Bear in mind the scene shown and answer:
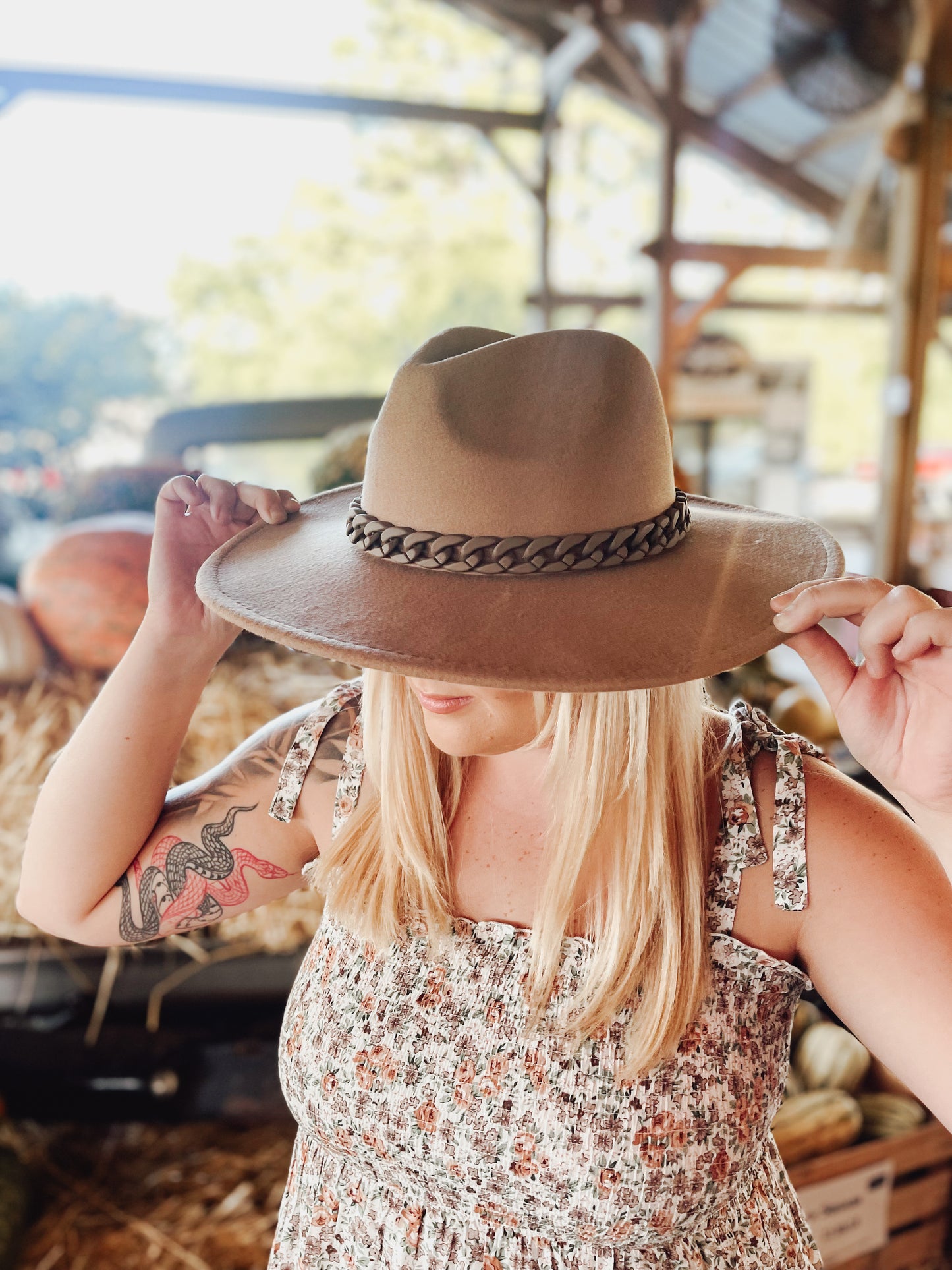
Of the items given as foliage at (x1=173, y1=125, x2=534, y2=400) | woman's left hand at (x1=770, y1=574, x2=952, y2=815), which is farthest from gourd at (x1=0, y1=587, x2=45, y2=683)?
foliage at (x1=173, y1=125, x2=534, y2=400)

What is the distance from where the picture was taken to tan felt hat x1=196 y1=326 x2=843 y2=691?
28.3 inches

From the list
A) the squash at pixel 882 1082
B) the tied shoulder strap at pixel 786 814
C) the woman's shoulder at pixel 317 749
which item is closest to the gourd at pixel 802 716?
the squash at pixel 882 1082

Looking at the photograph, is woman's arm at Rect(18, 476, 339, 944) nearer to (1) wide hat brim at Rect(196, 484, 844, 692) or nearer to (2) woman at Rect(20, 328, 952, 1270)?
(2) woman at Rect(20, 328, 952, 1270)

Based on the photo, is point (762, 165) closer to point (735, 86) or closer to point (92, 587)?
point (735, 86)

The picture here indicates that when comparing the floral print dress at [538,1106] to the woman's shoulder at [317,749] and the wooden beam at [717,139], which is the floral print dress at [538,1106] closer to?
the woman's shoulder at [317,749]

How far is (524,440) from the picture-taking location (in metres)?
0.76

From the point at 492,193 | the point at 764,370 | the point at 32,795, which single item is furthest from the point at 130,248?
the point at 492,193

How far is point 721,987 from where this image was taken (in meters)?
0.91

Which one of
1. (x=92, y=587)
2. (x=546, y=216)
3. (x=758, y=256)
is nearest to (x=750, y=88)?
(x=758, y=256)

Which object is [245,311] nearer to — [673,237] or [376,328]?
[376,328]

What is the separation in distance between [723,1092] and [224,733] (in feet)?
4.97

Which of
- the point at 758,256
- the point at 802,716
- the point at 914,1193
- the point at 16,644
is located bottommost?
the point at 914,1193

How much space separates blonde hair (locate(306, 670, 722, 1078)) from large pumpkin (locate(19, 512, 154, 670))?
1.18m

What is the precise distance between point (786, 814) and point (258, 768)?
0.60 m
